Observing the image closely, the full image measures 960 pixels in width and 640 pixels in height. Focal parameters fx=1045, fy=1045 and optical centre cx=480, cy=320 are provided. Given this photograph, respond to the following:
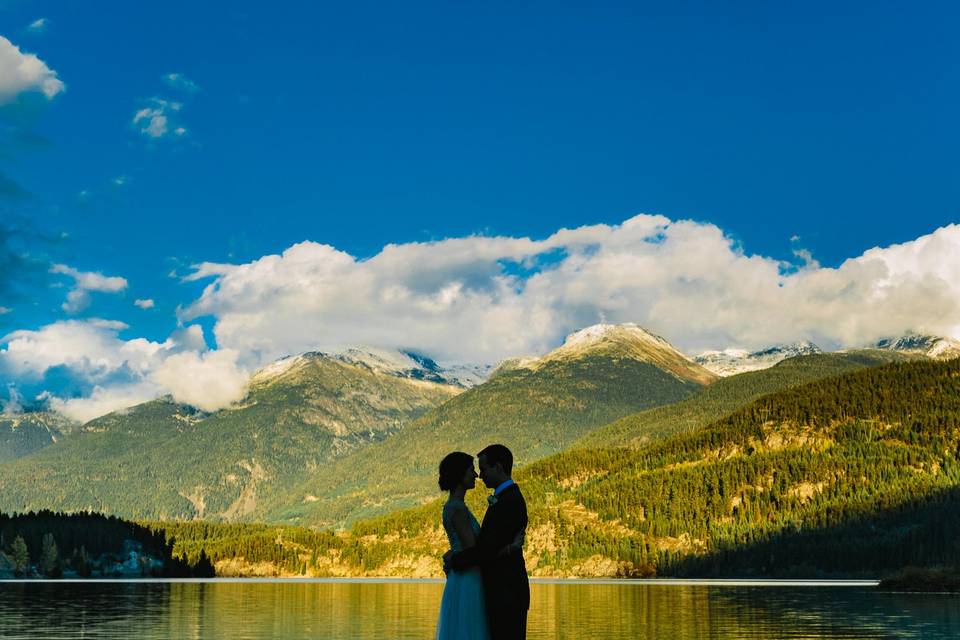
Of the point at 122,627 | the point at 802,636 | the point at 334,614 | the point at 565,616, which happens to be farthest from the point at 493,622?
the point at 334,614

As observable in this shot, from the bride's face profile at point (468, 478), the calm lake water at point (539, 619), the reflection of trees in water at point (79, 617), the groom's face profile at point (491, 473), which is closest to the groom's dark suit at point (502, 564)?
the groom's face profile at point (491, 473)

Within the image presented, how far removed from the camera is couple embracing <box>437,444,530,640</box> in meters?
24.3

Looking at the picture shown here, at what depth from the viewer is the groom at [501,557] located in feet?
79.3

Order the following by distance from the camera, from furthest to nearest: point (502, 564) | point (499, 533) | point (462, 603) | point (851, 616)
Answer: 1. point (851, 616)
2. point (462, 603)
3. point (502, 564)
4. point (499, 533)

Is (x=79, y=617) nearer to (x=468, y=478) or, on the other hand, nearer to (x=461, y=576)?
(x=461, y=576)

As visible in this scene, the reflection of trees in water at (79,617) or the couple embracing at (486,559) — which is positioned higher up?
the couple embracing at (486,559)

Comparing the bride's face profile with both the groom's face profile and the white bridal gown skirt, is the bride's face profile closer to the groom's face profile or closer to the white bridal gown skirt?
the groom's face profile

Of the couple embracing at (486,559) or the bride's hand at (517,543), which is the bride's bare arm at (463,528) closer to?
the couple embracing at (486,559)

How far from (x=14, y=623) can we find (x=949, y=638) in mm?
91940

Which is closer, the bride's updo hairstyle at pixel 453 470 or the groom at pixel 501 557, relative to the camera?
the groom at pixel 501 557

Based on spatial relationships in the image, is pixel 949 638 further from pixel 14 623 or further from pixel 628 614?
pixel 14 623

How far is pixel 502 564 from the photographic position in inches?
979

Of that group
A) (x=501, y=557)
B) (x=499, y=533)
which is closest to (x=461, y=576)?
(x=501, y=557)

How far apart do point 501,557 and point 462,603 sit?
5.87 feet
